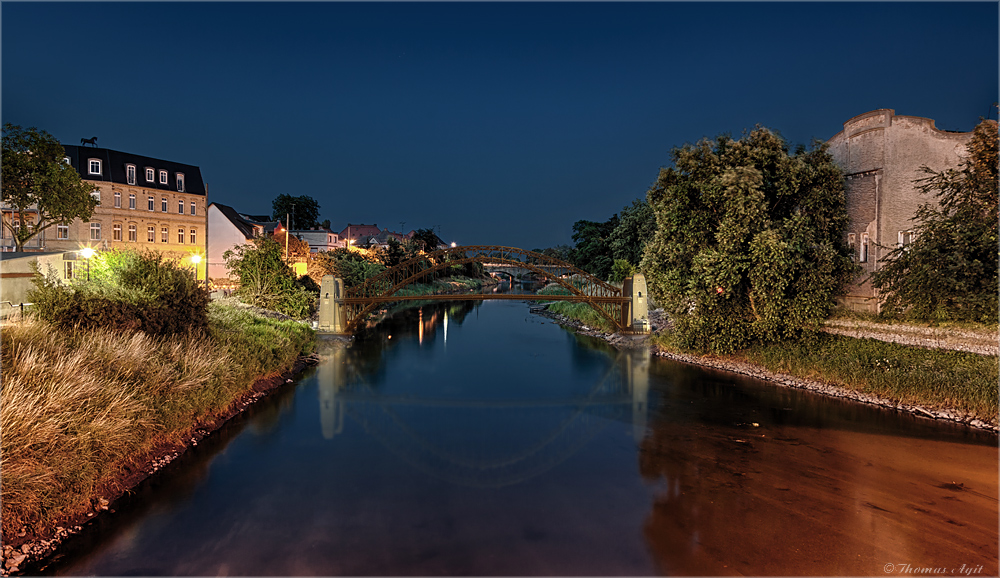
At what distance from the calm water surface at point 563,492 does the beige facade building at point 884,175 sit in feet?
22.3

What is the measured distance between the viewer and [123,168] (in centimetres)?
3584

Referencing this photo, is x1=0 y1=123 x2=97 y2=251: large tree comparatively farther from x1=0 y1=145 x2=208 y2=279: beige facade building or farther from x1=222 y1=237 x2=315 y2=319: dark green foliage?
x1=222 y1=237 x2=315 y2=319: dark green foliage

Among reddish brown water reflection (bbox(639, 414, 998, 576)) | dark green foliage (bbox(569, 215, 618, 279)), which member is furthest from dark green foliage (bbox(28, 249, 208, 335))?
dark green foliage (bbox(569, 215, 618, 279))

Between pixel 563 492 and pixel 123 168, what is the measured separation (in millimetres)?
41868

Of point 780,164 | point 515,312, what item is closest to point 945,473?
point 780,164

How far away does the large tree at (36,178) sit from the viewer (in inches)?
896

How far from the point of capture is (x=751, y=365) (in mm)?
19328

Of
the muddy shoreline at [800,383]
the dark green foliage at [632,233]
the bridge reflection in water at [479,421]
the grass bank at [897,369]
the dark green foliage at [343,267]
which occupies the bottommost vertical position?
the bridge reflection in water at [479,421]

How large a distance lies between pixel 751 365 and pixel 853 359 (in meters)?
3.67

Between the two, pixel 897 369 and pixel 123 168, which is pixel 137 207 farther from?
pixel 897 369

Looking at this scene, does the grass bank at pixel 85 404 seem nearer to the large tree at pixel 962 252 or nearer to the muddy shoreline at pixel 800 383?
the muddy shoreline at pixel 800 383

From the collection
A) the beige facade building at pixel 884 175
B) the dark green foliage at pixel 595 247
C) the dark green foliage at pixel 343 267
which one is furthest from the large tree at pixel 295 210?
the beige facade building at pixel 884 175

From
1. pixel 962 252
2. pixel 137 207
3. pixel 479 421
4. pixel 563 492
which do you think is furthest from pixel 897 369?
pixel 137 207

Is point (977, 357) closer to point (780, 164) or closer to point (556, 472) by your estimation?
point (780, 164)
